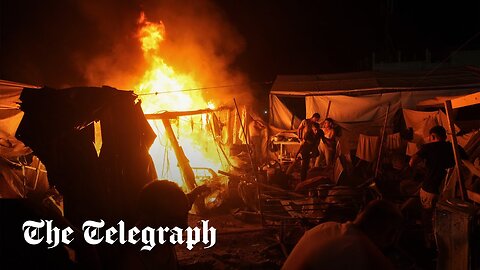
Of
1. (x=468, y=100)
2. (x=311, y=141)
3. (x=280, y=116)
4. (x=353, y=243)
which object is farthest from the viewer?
(x=280, y=116)

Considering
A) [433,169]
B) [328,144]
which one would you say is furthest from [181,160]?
[433,169]

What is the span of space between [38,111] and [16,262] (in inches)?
79.5

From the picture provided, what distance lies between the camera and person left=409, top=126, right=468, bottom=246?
20.2ft

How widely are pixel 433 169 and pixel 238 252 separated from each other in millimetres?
4360

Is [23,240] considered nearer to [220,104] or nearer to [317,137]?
[317,137]

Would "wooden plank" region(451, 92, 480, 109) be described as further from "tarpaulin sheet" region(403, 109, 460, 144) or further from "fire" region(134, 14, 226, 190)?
"fire" region(134, 14, 226, 190)

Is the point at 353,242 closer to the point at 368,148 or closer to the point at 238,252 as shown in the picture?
the point at 238,252

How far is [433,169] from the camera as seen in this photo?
6.26 metres

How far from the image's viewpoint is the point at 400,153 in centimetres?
1154

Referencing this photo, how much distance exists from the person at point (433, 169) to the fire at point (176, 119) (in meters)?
7.13

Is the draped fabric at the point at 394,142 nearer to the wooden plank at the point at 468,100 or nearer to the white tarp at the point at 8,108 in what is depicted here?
the wooden plank at the point at 468,100

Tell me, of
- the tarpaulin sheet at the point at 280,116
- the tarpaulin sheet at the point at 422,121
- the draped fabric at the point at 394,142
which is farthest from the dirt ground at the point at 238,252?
the tarpaulin sheet at the point at 280,116

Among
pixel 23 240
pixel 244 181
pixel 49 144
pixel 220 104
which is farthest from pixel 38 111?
pixel 220 104

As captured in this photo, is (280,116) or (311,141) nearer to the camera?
(311,141)
